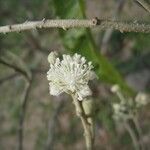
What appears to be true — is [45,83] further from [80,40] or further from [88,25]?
[88,25]

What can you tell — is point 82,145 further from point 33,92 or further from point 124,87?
point 124,87

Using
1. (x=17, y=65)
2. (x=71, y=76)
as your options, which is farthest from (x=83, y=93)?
(x=17, y=65)

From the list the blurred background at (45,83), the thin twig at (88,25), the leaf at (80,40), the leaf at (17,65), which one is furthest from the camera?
the blurred background at (45,83)

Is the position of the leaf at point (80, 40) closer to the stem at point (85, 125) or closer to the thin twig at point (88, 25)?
the stem at point (85, 125)

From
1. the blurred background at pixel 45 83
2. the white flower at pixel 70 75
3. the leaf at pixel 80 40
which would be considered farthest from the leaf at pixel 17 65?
the blurred background at pixel 45 83

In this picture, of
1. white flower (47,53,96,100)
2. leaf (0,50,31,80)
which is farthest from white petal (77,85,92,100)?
leaf (0,50,31,80)
